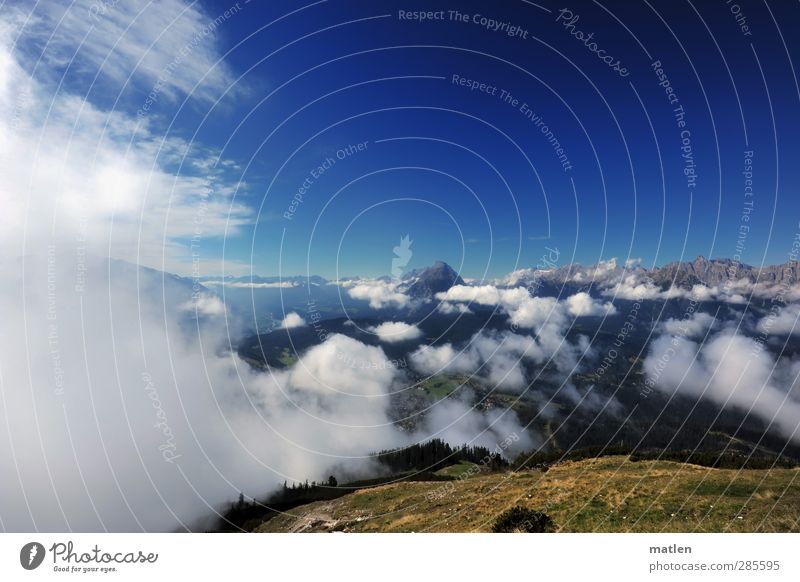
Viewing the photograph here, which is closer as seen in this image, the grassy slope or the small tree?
the grassy slope

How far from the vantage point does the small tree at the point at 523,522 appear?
1232 cm

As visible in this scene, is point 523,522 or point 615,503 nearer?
point 523,522

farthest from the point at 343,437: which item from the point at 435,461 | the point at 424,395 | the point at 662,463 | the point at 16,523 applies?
the point at 16,523

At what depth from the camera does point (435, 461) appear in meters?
54.8

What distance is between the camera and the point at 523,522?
1260 cm

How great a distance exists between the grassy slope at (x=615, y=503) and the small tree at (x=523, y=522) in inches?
12.9

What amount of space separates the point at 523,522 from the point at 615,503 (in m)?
3.35

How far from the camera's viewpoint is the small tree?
1232 cm

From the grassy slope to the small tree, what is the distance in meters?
0.33

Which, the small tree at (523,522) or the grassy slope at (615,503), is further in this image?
the small tree at (523,522)

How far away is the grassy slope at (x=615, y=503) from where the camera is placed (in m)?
11.8
